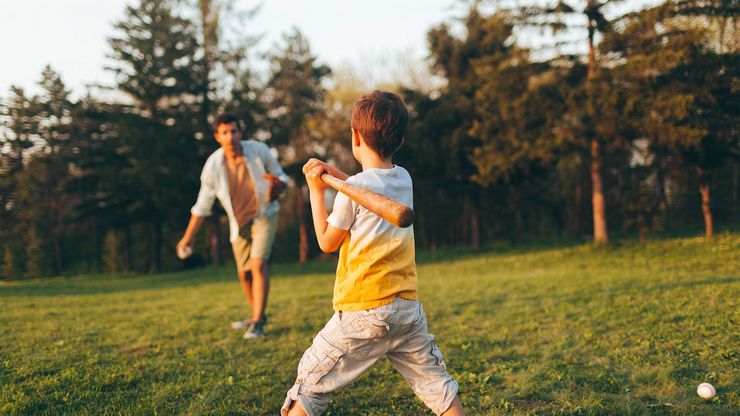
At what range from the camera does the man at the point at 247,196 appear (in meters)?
5.79

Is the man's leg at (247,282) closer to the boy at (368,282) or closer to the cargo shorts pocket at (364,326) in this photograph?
the boy at (368,282)

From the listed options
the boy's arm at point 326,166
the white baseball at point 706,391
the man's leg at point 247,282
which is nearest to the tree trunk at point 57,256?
the man's leg at point 247,282

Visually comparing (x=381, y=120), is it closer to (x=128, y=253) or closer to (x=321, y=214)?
(x=321, y=214)

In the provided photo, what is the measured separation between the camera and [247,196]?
5.94m

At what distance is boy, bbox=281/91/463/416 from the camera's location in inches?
101

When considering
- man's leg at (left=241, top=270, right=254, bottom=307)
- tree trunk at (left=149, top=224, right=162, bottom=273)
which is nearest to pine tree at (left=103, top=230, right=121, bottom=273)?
tree trunk at (left=149, top=224, right=162, bottom=273)

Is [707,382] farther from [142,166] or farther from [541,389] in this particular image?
[142,166]

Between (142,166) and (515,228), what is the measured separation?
1569 centimetres

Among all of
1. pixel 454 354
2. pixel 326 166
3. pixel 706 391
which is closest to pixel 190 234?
pixel 454 354

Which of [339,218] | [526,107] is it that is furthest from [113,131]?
[339,218]

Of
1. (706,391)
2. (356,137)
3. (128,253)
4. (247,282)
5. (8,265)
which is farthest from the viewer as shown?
(128,253)

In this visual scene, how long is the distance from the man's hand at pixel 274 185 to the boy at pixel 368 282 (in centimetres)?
274

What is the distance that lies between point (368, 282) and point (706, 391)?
2.24 meters

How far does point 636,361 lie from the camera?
428 centimetres
